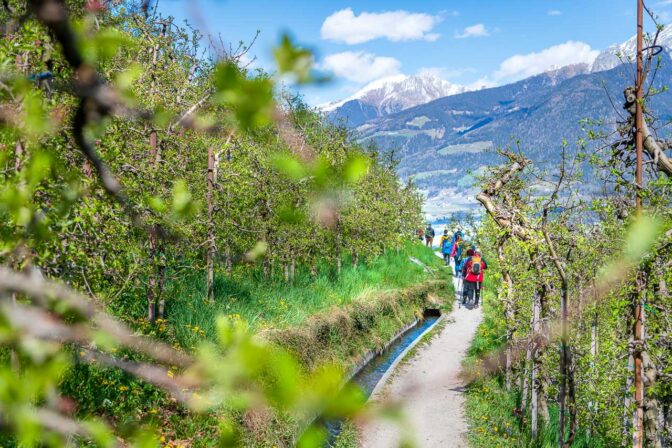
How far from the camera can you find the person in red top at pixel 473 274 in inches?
701

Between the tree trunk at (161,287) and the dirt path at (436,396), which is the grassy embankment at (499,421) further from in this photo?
the tree trunk at (161,287)

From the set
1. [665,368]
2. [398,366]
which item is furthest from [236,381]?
[398,366]

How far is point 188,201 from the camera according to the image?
120 centimetres

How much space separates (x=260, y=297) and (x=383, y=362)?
4.38 m

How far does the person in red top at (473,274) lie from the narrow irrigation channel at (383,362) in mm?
2074

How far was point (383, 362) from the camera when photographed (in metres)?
14.1

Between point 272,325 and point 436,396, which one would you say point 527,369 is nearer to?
point 436,396

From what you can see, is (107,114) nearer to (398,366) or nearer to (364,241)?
(398,366)

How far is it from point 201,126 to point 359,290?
51.5ft

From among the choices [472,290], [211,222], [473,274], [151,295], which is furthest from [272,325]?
[472,290]

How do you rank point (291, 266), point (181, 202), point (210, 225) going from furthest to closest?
point (291, 266), point (210, 225), point (181, 202)

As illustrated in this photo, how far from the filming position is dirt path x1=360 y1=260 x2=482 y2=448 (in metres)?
8.96

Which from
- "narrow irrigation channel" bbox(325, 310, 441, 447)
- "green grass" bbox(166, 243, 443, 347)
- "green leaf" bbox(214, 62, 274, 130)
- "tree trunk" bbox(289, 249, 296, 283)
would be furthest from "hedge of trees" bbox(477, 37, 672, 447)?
"tree trunk" bbox(289, 249, 296, 283)

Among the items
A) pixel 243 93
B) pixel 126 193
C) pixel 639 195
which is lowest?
pixel 243 93
